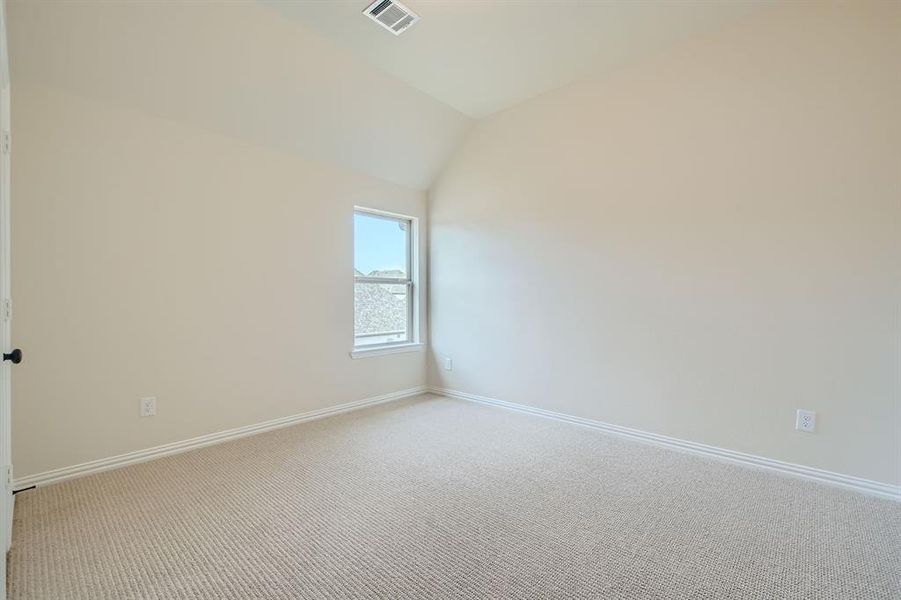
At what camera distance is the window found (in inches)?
157

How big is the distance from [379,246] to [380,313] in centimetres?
67

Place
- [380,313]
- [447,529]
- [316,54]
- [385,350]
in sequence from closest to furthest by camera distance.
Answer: [447,529] < [316,54] < [385,350] < [380,313]

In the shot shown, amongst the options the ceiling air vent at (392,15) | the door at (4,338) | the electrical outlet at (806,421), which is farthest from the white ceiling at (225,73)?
the electrical outlet at (806,421)

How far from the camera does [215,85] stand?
2670mm

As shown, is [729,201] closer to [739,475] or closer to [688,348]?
[688,348]

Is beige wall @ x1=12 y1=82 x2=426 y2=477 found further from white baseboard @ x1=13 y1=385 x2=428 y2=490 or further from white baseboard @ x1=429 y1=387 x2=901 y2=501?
white baseboard @ x1=429 y1=387 x2=901 y2=501

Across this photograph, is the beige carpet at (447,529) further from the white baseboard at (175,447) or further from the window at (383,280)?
the window at (383,280)

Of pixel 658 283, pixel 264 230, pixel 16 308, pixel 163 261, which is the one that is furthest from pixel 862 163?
pixel 16 308

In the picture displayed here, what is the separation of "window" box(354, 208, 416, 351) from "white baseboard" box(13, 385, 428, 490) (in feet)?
2.00

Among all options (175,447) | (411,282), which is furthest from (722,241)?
(175,447)

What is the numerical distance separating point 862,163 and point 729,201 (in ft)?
2.04

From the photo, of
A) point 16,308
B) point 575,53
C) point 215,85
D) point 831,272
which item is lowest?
point 16,308

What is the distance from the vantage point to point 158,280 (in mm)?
2699

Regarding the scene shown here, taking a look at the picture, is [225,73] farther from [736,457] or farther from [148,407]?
[736,457]
